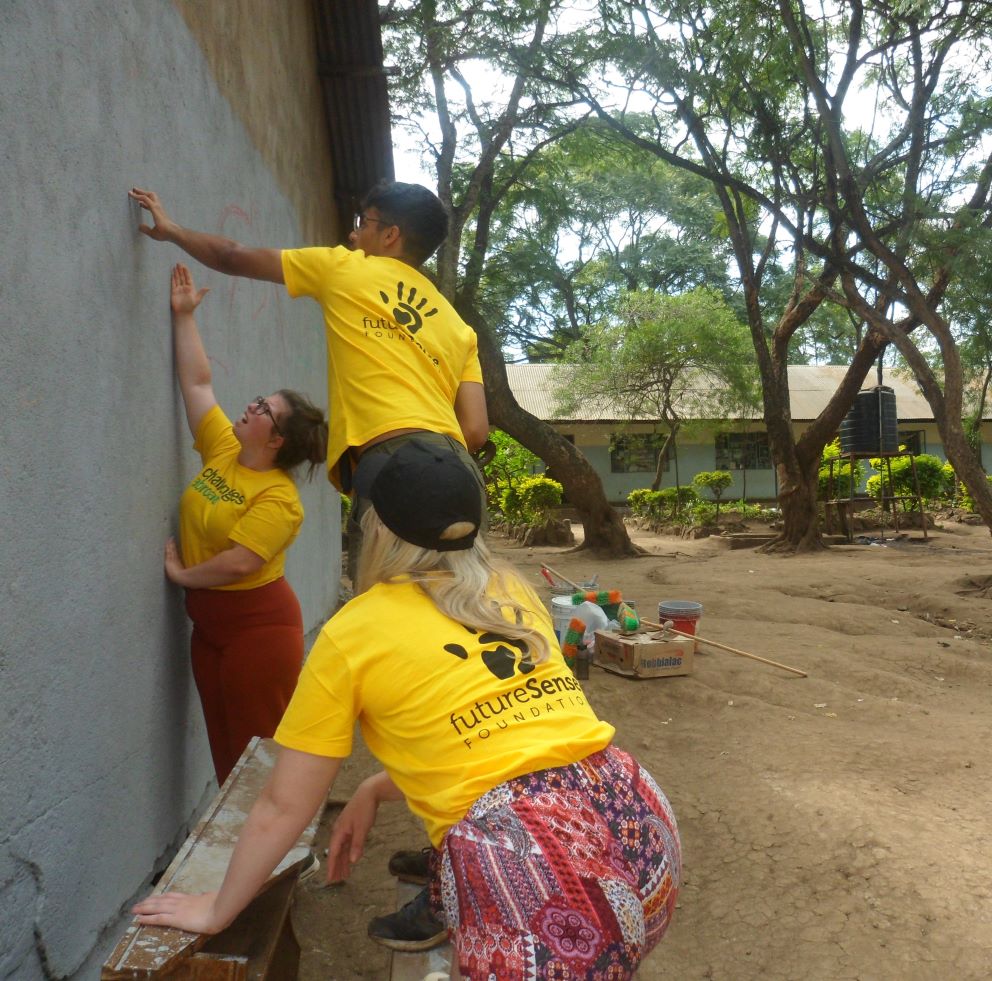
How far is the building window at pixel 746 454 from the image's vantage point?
26.2 meters

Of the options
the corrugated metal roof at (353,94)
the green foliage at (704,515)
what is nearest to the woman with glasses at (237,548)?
the corrugated metal roof at (353,94)

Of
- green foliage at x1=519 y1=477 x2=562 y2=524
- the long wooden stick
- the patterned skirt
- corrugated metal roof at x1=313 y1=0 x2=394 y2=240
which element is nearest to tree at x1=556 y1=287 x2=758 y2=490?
green foliage at x1=519 y1=477 x2=562 y2=524

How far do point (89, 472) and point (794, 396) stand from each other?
26.1 m

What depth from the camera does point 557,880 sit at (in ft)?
5.04

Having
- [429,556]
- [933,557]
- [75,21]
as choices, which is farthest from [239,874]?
[933,557]

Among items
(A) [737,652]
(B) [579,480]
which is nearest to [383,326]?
(A) [737,652]

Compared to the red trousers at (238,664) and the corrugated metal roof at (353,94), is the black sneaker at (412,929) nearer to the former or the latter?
the red trousers at (238,664)

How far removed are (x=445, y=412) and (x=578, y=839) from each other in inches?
80.8

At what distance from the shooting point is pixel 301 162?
618 cm

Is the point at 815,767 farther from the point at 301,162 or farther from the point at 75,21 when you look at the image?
the point at 301,162

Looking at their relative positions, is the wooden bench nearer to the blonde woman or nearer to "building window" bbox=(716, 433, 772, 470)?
the blonde woman

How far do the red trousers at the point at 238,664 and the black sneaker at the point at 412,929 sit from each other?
0.85 m

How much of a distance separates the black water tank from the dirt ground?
925cm

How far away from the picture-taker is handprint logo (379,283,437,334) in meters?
3.35
